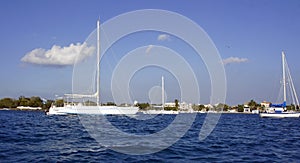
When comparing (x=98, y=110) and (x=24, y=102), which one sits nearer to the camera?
(x=98, y=110)

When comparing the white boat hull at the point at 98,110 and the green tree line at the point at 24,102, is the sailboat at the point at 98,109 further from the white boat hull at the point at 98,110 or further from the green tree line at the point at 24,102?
the green tree line at the point at 24,102

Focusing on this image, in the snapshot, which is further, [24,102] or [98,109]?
[24,102]

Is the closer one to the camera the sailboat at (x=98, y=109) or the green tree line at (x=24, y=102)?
the sailboat at (x=98, y=109)

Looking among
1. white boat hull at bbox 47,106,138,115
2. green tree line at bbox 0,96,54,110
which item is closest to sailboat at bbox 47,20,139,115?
white boat hull at bbox 47,106,138,115

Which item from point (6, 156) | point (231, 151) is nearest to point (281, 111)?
point (231, 151)

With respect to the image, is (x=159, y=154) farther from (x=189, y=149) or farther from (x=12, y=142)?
(x=12, y=142)

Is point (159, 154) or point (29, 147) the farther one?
point (29, 147)

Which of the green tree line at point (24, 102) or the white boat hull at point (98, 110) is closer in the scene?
the white boat hull at point (98, 110)

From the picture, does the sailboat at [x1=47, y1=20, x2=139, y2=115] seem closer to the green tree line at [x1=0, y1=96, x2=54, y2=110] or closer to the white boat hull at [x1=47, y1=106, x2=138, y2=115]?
the white boat hull at [x1=47, y1=106, x2=138, y2=115]

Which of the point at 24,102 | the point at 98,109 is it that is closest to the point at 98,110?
the point at 98,109

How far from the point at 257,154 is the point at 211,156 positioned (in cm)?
253

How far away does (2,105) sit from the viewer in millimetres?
198125

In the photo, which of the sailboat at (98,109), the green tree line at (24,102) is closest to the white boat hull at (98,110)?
the sailboat at (98,109)

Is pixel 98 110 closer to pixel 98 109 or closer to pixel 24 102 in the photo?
pixel 98 109
